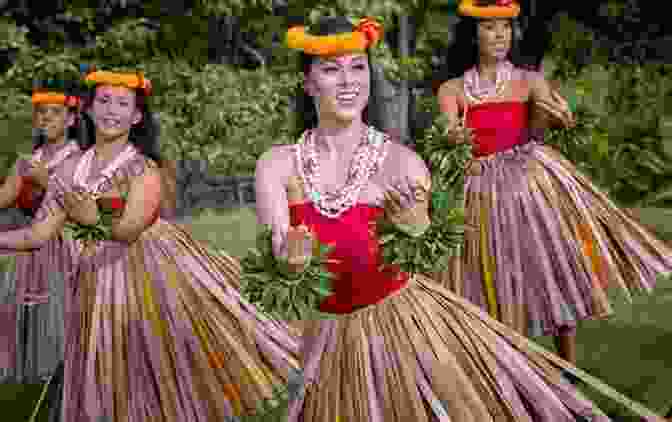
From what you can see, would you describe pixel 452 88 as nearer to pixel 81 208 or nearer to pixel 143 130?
pixel 143 130

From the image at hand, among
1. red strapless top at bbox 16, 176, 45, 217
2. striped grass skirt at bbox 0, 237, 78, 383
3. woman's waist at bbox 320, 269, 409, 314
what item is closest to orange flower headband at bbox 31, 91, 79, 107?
red strapless top at bbox 16, 176, 45, 217

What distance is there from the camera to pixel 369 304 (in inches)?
122

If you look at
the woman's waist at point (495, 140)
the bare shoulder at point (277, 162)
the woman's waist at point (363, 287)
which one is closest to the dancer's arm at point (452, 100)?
the woman's waist at point (495, 140)

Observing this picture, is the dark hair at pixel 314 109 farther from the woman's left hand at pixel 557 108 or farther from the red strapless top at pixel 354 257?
the woman's left hand at pixel 557 108

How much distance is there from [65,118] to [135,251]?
2005 millimetres

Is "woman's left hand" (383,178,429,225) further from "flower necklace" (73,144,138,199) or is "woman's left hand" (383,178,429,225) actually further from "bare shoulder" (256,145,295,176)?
"flower necklace" (73,144,138,199)

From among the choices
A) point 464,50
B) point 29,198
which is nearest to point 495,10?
point 464,50

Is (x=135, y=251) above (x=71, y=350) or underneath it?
above

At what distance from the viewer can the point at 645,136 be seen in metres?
13.2

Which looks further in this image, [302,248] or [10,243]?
[10,243]

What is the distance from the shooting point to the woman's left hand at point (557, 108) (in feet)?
16.7

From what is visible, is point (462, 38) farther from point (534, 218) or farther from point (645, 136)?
point (645, 136)

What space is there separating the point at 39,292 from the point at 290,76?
4.91 meters

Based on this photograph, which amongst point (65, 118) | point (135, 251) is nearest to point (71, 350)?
point (135, 251)
